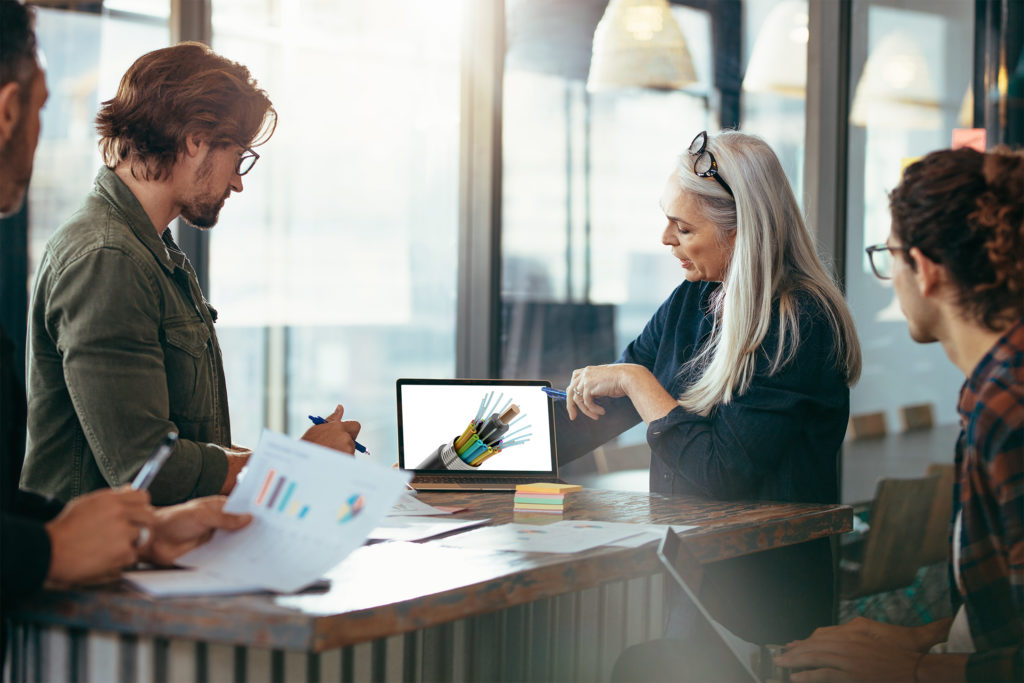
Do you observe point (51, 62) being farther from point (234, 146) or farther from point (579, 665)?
A: point (579, 665)

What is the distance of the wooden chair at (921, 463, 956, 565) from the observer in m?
3.88

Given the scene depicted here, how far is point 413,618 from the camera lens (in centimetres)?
123

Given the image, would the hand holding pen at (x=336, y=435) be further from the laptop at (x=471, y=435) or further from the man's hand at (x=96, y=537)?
the man's hand at (x=96, y=537)

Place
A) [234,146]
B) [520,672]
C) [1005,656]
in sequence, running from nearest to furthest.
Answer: [1005,656] < [520,672] < [234,146]

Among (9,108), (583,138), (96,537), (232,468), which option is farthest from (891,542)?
(9,108)

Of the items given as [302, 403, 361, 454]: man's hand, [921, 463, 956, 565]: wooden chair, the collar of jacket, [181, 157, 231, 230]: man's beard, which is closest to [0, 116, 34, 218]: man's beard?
the collar of jacket

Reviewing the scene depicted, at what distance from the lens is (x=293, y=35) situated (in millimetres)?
5695

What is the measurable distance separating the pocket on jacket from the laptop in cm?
A: 42

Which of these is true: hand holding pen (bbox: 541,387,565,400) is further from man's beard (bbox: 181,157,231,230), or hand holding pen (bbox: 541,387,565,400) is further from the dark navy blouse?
man's beard (bbox: 181,157,231,230)

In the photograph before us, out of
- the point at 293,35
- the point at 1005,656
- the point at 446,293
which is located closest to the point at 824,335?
the point at 1005,656

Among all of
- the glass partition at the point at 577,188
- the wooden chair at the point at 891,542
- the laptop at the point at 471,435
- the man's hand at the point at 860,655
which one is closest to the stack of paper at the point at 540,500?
the laptop at the point at 471,435

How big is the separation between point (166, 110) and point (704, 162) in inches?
43.8

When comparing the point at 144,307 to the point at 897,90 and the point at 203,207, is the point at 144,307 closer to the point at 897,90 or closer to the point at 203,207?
the point at 203,207

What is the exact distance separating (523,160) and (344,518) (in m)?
2.66
